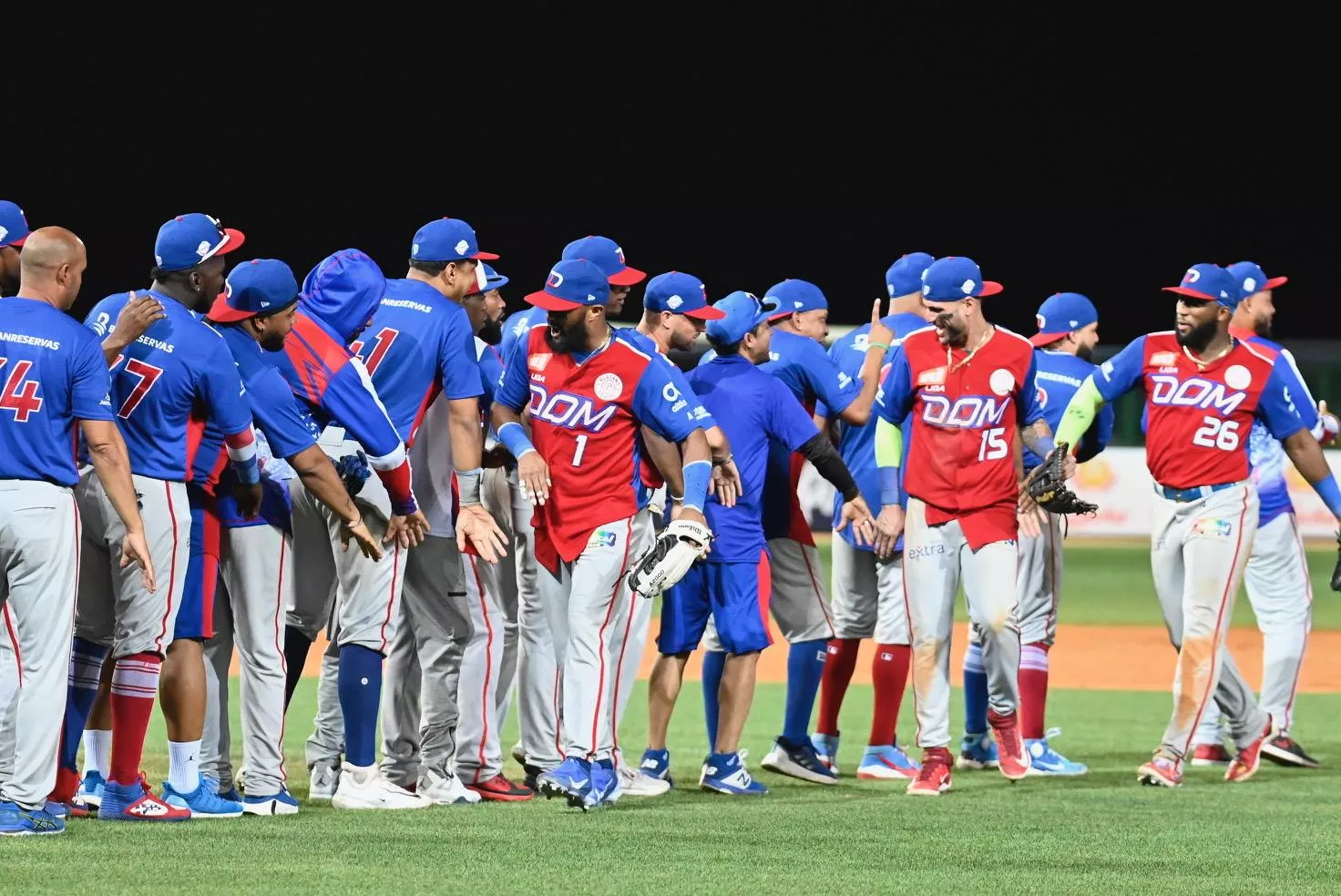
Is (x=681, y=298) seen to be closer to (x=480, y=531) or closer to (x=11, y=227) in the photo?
(x=480, y=531)

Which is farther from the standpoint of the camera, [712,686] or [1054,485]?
[712,686]

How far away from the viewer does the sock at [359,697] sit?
241 inches

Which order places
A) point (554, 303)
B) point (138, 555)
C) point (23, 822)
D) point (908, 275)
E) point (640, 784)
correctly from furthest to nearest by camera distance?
point (908, 275), point (640, 784), point (554, 303), point (138, 555), point (23, 822)

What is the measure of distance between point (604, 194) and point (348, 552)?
22.5m

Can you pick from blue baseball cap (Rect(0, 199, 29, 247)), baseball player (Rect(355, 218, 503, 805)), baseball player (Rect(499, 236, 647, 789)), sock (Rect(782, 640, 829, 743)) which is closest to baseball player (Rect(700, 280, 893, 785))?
sock (Rect(782, 640, 829, 743))

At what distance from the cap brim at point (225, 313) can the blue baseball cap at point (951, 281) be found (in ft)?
8.91

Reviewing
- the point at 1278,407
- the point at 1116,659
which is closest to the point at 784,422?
the point at 1278,407

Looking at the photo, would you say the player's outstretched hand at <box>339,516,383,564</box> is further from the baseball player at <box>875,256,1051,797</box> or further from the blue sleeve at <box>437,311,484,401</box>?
the baseball player at <box>875,256,1051,797</box>

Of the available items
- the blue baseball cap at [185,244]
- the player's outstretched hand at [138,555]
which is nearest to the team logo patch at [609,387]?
the blue baseball cap at [185,244]

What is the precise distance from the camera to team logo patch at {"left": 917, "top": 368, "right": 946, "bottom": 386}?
705cm

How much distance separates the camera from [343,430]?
626cm

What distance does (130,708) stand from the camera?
5.65 metres

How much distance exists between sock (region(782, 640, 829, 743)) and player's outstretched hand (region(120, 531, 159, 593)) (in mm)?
3103

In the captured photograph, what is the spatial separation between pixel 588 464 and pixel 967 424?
5.42 ft
